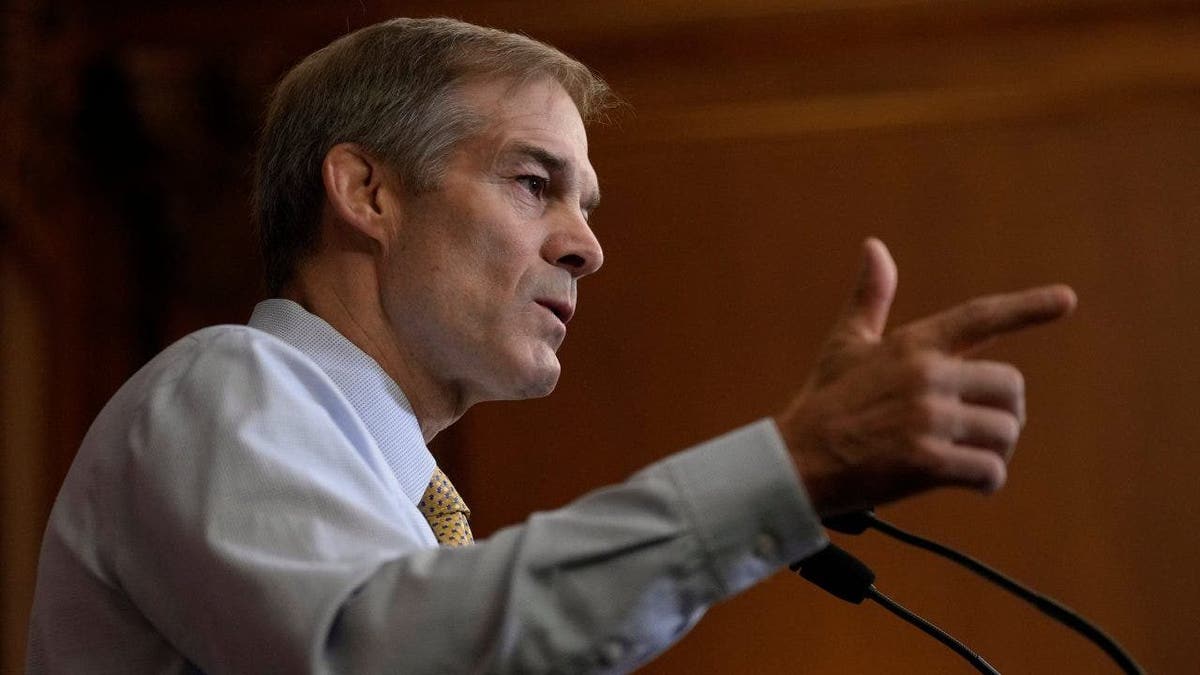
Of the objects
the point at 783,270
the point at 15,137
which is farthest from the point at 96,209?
the point at 783,270

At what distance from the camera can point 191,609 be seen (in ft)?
3.95

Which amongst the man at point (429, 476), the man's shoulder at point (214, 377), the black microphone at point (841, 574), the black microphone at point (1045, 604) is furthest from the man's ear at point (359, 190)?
the black microphone at point (1045, 604)

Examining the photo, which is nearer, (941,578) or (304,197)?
(304,197)

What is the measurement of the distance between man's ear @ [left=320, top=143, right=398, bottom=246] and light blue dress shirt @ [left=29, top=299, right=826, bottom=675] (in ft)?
1.46

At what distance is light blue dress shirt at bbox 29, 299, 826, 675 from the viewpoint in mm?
1077

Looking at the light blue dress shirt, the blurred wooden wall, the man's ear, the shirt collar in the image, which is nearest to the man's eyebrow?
the man's ear

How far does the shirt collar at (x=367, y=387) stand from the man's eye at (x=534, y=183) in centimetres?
30

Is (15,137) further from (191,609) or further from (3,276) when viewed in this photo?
(191,609)

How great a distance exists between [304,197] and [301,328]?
30 centimetres

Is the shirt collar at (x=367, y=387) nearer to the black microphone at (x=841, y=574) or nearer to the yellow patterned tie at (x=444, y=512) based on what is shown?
the yellow patterned tie at (x=444, y=512)

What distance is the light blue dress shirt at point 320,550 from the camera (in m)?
1.08

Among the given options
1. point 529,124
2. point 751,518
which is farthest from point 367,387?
point 751,518

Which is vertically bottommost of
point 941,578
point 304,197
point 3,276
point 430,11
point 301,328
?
point 941,578

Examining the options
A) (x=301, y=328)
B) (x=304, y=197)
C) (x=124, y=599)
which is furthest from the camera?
(x=304, y=197)
